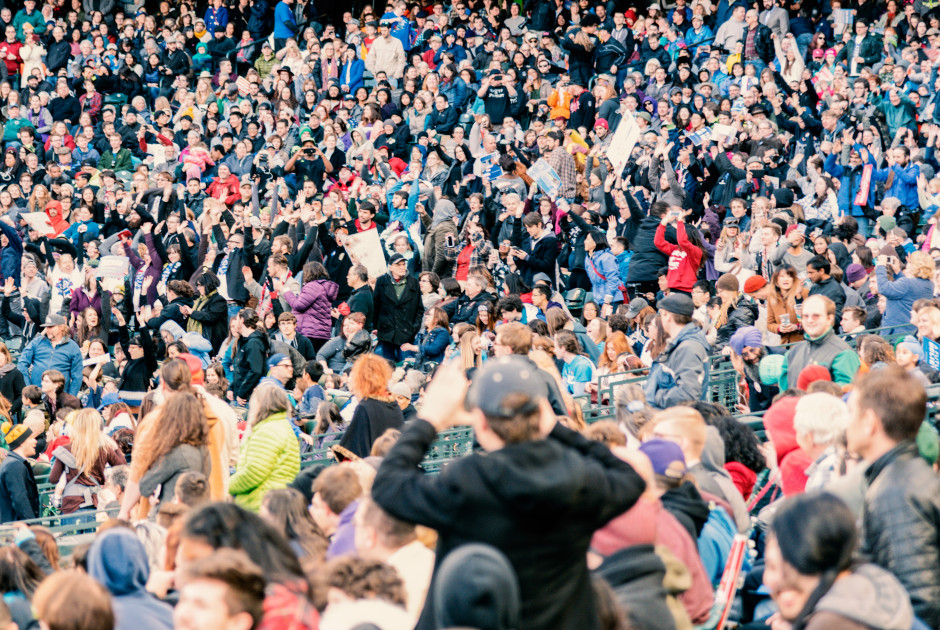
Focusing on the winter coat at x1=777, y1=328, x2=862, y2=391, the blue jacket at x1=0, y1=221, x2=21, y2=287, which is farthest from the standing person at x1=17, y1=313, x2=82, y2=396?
the winter coat at x1=777, y1=328, x2=862, y2=391

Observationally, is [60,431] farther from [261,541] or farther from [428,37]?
[428,37]

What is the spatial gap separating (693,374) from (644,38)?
1315 cm

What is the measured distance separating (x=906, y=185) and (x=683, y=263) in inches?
137

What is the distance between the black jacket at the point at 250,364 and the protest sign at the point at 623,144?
5455 mm

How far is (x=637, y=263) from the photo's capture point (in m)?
12.7

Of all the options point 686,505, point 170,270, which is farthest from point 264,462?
point 170,270

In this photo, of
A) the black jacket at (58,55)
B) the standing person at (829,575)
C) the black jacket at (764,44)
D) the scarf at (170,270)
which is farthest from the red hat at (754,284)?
the black jacket at (58,55)

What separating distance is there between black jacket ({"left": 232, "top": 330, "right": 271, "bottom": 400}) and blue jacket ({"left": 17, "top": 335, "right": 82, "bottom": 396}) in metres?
1.85

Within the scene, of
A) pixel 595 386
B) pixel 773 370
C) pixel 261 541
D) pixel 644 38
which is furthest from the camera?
pixel 644 38

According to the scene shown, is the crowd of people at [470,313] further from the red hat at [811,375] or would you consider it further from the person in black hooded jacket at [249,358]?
the red hat at [811,375]

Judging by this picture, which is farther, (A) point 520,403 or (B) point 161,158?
(B) point 161,158

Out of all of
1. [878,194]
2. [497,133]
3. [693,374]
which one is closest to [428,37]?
[497,133]

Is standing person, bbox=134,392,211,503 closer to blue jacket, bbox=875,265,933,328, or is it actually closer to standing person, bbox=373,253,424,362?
standing person, bbox=373,253,424,362

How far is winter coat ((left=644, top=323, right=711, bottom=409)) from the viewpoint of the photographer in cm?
682
